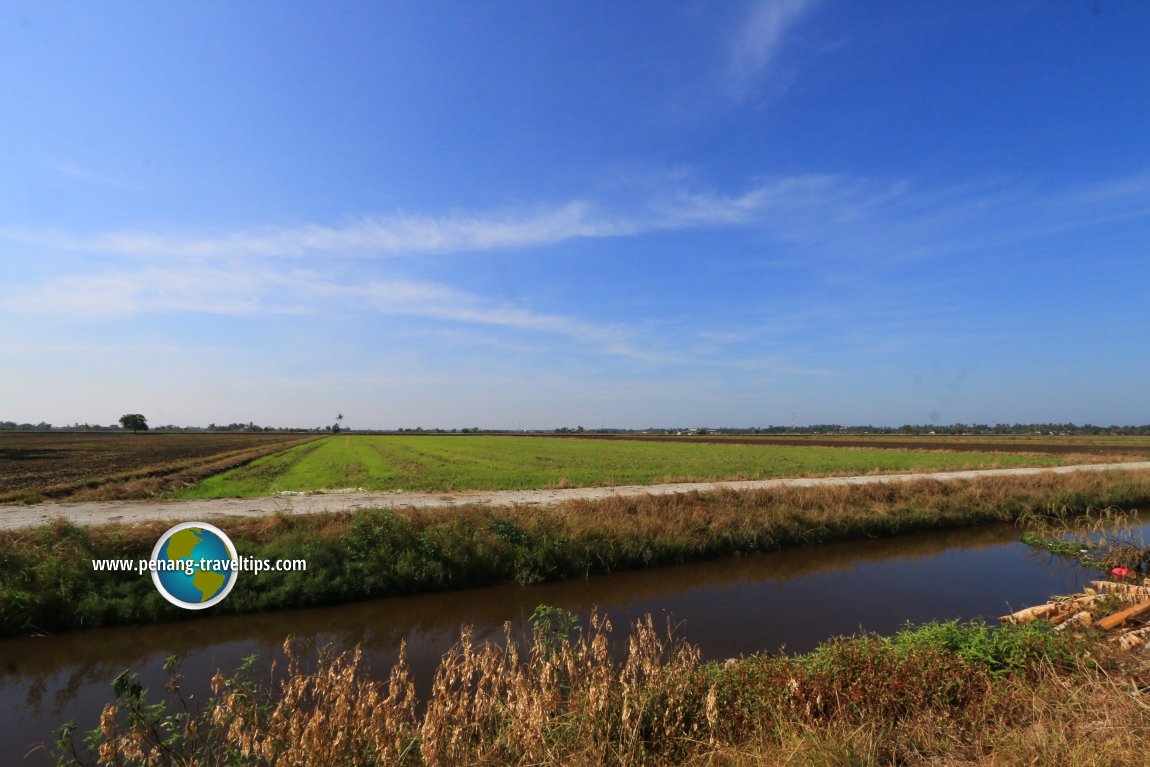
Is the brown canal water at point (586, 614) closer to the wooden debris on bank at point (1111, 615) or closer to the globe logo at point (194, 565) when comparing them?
the globe logo at point (194, 565)

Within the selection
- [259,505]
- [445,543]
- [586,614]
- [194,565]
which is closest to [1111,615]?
[586,614]

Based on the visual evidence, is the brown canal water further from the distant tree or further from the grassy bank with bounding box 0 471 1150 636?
the distant tree

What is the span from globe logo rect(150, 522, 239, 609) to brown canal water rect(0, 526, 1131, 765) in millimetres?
669

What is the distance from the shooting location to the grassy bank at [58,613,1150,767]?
466 cm

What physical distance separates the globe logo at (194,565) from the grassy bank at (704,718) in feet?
20.5

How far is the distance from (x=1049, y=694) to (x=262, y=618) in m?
14.7

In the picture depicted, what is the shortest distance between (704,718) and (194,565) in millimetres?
13812

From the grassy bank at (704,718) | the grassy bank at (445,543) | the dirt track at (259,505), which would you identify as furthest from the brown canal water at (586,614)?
the dirt track at (259,505)

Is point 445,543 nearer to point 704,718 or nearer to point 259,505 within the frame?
point 259,505

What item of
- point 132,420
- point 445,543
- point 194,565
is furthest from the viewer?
point 132,420

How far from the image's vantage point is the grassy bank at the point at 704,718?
466cm

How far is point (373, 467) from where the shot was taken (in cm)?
4278

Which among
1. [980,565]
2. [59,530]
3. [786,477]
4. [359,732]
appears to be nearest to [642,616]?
[359,732]

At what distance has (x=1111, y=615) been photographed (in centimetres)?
895
